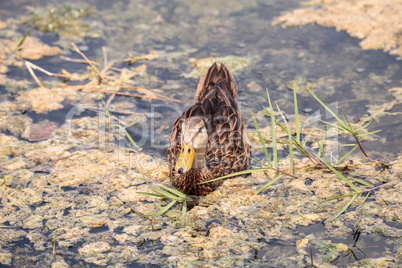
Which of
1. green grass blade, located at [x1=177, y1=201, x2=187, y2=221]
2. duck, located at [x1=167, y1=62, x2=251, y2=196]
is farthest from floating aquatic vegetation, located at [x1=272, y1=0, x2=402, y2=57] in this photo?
green grass blade, located at [x1=177, y1=201, x2=187, y2=221]

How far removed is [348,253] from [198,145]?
1.59 m

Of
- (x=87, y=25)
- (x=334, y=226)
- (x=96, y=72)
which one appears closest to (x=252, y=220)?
(x=334, y=226)

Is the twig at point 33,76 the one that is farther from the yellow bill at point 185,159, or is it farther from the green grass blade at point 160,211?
the green grass blade at point 160,211

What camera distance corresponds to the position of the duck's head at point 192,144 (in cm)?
401

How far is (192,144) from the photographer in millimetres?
4133

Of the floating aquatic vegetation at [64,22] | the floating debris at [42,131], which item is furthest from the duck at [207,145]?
the floating aquatic vegetation at [64,22]

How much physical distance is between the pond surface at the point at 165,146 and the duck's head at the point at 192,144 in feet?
1.28

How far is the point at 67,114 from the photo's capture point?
5363 millimetres

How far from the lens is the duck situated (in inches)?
165

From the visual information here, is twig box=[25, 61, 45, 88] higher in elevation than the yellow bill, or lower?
higher

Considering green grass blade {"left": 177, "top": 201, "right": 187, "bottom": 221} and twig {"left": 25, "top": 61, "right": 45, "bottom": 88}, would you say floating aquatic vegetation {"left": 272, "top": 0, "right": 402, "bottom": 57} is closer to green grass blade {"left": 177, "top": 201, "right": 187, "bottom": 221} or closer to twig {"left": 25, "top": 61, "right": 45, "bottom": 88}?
twig {"left": 25, "top": 61, "right": 45, "bottom": 88}

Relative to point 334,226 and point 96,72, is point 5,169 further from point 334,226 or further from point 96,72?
point 334,226

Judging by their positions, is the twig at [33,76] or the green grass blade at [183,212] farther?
the twig at [33,76]

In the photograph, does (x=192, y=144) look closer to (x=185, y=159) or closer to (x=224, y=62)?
(x=185, y=159)
